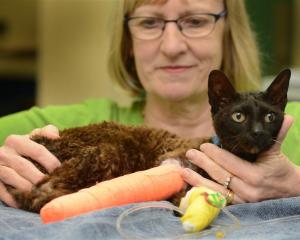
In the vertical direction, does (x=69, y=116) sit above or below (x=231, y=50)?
below

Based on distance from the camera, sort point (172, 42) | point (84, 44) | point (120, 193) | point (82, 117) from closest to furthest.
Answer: point (120, 193) → point (172, 42) → point (82, 117) → point (84, 44)

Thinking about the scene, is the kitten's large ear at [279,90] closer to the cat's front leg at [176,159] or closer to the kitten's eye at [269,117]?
the kitten's eye at [269,117]

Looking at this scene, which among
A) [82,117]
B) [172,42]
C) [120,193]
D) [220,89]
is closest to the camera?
[120,193]

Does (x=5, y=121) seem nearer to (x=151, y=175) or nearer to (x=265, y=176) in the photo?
(x=151, y=175)

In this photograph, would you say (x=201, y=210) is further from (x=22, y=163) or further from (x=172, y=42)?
(x=172, y=42)

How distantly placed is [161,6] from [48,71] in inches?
97.3

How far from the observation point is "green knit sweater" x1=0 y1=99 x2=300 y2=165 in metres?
1.59

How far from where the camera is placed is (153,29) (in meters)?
1.54

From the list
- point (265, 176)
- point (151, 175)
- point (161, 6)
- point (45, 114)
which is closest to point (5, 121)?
point (45, 114)

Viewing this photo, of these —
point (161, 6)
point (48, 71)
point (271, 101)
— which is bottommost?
point (48, 71)

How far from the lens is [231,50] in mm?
1676

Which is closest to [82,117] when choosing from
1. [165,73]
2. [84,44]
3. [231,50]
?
[165,73]

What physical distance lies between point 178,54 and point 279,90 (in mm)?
474

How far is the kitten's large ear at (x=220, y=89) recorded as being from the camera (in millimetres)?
1077
